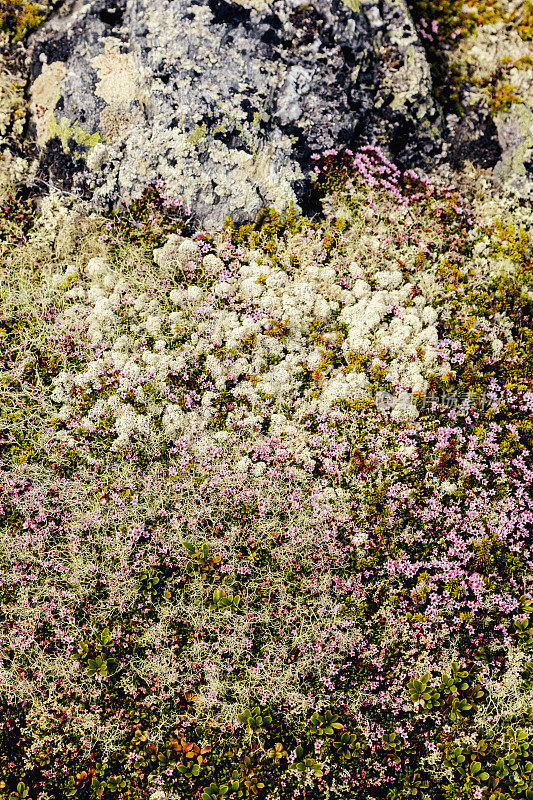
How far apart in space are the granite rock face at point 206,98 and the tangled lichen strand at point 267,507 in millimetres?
494

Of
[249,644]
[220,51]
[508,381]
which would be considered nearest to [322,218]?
[220,51]

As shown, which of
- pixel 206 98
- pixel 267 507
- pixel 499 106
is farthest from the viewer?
pixel 499 106

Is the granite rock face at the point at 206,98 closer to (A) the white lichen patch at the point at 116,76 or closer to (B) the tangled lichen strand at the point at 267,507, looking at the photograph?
(A) the white lichen patch at the point at 116,76

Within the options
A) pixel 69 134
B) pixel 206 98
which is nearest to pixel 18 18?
pixel 69 134

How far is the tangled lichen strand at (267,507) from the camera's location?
4.99 metres

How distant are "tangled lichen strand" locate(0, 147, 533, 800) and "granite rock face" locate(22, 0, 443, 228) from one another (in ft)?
1.62

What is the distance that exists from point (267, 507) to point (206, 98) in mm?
5350

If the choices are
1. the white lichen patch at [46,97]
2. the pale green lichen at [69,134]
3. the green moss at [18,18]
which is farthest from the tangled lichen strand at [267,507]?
the green moss at [18,18]

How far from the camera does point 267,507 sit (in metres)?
5.48

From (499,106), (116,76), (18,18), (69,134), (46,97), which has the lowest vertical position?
(69,134)

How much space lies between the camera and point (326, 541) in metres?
5.45

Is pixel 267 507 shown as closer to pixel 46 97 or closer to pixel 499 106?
pixel 46 97

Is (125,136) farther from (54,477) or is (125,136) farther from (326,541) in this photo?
(326,541)

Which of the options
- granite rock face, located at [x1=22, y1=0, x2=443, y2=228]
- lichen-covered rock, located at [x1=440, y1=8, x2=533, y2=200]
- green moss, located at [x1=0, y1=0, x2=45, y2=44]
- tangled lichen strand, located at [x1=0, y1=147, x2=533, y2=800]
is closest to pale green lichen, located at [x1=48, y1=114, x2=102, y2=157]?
granite rock face, located at [x1=22, y1=0, x2=443, y2=228]
